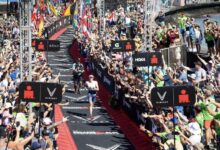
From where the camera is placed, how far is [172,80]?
17031mm

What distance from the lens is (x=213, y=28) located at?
2103cm

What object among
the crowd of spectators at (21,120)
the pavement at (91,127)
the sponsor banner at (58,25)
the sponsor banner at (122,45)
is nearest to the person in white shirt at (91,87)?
the pavement at (91,127)

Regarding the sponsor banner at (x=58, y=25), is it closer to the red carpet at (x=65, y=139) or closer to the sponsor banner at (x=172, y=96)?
the red carpet at (x=65, y=139)

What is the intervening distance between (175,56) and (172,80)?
5981 millimetres

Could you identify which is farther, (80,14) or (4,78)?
(80,14)

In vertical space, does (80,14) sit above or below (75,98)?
above

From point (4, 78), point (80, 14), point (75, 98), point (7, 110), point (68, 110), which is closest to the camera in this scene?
point (7, 110)

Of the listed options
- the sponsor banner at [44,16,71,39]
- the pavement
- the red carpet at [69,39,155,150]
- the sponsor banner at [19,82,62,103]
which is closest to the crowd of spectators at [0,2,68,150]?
the sponsor banner at [19,82,62,103]

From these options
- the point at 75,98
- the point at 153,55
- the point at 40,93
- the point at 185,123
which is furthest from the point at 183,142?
the point at 75,98

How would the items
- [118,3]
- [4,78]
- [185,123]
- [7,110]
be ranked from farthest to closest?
[118,3]
[4,78]
[7,110]
[185,123]

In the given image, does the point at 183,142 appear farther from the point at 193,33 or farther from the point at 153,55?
the point at 193,33

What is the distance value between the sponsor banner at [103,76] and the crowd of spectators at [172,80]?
30 centimetres

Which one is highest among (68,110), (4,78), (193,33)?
(193,33)

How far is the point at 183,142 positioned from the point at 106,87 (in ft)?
44.1
